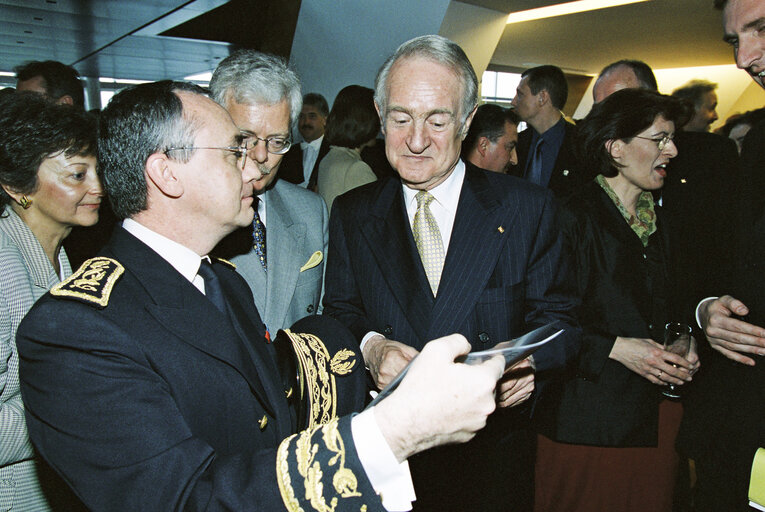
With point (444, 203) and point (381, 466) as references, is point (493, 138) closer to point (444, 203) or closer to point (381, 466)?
point (444, 203)

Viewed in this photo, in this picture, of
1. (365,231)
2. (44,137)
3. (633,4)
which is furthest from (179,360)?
(633,4)

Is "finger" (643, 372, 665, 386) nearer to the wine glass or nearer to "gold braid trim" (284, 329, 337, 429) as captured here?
the wine glass

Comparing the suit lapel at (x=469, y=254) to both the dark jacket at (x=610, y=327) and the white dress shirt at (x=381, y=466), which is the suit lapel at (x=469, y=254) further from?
the white dress shirt at (x=381, y=466)

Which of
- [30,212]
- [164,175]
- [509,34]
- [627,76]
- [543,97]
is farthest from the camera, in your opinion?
[509,34]

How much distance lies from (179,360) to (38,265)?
47.8 inches

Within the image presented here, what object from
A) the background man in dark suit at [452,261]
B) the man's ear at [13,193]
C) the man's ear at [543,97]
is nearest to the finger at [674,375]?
the background man in dark suit at [452,261]

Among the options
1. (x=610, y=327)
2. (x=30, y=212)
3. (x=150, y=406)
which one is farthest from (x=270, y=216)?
(x=610, y=327)

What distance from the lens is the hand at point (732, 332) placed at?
1562 millimetres

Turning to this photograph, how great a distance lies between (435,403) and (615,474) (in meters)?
1.72

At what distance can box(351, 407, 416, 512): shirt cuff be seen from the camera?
847 mm

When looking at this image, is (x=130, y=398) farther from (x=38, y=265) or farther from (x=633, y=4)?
(x=633, y=4)

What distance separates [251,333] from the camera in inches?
50.8

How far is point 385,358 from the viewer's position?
144cm

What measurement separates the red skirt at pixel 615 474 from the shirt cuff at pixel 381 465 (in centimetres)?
152
